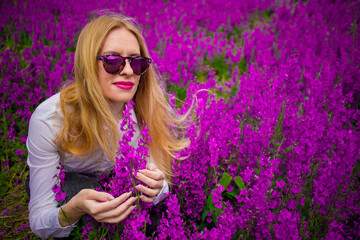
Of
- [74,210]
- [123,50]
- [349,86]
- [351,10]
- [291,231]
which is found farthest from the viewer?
[351,10]

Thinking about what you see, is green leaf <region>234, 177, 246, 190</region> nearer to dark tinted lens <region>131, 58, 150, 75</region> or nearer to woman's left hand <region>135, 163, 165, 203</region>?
woman's left hand <region>135, 163, 165, 203</region>

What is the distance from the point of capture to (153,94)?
6.88 ft

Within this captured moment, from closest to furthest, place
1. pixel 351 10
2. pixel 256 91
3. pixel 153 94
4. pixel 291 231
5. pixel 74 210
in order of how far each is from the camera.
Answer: pixel 291 231, pixel 74 210, pixel 153 94, pixel 256 91, pixel 351 10

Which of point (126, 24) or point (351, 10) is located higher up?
point (351, 10)

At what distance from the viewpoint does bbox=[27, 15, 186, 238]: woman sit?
161 cm

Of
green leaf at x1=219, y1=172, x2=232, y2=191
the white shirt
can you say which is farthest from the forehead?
green leaf at x1=219, y1=172, x2=232, y2=191

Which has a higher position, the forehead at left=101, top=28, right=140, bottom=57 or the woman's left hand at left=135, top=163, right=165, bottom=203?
the forehead at left=101, top=28, right=140, bottom=57

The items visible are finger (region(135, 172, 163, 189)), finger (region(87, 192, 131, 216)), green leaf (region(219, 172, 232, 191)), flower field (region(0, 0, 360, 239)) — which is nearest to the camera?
finger (region(87, 192, 131, 216))

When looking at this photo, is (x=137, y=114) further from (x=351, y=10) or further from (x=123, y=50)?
(x=351, y=10)

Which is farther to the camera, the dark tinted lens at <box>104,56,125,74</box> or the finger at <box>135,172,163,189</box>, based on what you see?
the dark tinted lens at <box>104,56,125,74</box>

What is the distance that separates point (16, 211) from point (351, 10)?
6.85m

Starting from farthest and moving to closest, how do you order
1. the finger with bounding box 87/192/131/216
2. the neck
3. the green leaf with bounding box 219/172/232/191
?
the green leaf with bounding box 219/172/232/191, the neck, the finger with bounding box 87/192/131/216

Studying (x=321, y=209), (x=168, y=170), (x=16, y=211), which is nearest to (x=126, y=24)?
(x=168, y=170)

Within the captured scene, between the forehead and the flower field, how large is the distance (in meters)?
0.58
